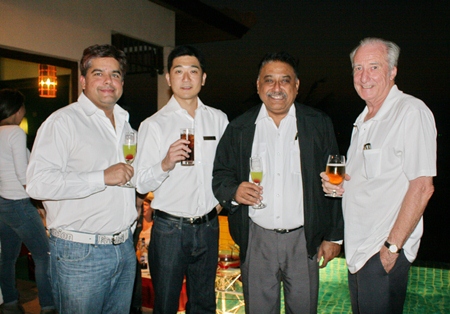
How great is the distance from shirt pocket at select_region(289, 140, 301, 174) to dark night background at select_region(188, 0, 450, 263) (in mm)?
12584

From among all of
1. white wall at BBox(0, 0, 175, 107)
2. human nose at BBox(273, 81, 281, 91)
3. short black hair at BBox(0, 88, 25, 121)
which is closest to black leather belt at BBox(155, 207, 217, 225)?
A: human nose at BBox(273, 81, 281, 91)

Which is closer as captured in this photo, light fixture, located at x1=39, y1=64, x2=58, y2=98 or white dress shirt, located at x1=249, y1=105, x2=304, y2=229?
white dress shirt, located at x1=249, y1=105, x2=304, y2=229

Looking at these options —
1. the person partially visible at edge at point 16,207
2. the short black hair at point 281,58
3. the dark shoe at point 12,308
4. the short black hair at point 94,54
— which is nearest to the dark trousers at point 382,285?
the short black hair at point 281,58

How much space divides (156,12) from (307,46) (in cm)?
1340

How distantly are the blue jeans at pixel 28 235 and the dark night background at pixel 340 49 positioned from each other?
1258cm

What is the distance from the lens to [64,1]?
5.90 m

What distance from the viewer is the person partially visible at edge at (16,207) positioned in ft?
12.6

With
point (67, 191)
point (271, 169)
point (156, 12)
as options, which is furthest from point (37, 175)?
point (156, 12)

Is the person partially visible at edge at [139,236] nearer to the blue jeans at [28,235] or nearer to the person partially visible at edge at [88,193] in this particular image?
the person partially visible at edge at [88,193]

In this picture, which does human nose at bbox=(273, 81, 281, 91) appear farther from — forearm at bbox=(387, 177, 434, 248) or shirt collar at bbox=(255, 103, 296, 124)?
forearm at bbox=(387, 177, 434, 248)

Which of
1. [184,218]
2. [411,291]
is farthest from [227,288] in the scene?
[411,291]

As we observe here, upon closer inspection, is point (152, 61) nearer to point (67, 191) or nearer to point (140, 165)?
point (140, 165)

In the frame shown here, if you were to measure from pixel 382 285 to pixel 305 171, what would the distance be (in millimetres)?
879

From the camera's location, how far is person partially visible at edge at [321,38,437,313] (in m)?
2.13
